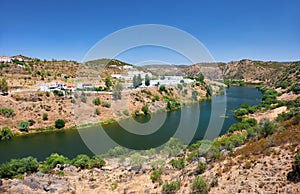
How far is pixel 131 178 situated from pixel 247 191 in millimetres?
6496

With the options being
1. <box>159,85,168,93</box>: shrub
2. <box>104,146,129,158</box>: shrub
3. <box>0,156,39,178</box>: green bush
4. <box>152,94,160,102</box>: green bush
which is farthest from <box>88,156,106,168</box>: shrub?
<box>159,85,168,93</box>: shrub

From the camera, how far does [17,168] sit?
13.5m

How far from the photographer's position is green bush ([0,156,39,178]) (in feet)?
42.1

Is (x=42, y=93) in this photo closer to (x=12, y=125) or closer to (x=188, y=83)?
(x=12, y=125)

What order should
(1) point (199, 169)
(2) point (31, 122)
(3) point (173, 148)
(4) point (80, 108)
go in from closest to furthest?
(1) point (199, 169) → (3) point (173, 148) → (2) point (31, 122) → (4) point (80, 108)

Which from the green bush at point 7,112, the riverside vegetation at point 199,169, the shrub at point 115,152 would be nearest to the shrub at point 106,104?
the green bush at point 7,112

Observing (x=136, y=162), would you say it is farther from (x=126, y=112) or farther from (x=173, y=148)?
(x=126, y=112)

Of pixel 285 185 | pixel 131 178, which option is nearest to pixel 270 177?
pixel 285 185

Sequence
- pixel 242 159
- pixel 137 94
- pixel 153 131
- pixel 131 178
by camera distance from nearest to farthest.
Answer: pixel 242 159
pixel 131 178
pixel 153 131
pixel 137 94

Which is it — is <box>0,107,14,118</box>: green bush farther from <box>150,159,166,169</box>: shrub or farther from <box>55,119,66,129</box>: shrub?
<box>150,159,166,169</box>: shrub

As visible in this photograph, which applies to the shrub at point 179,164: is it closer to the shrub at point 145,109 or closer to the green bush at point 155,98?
the shrub at point 145,109

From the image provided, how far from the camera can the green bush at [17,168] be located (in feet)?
42.1

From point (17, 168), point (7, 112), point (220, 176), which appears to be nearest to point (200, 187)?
point (220, 176)

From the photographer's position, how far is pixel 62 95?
32625mm
